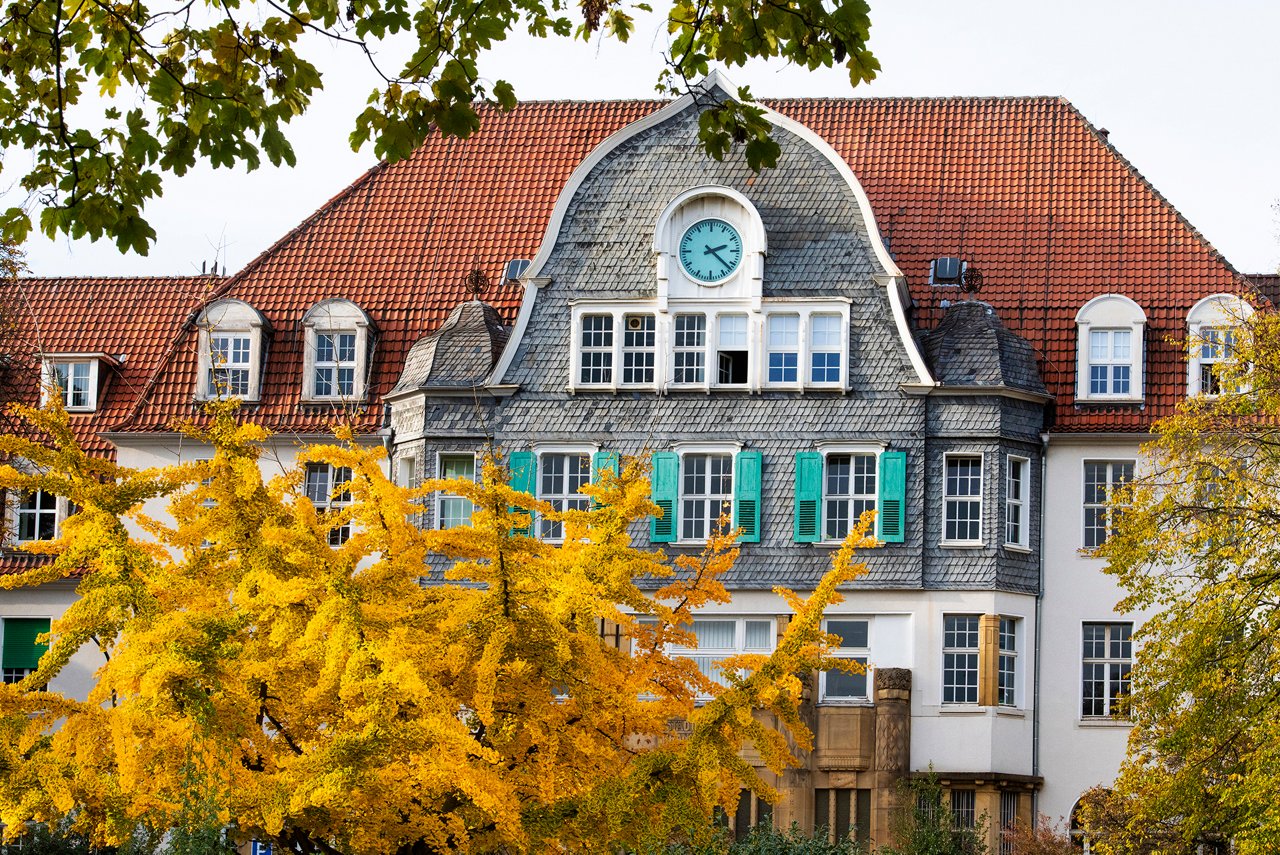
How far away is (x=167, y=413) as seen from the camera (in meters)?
43.8

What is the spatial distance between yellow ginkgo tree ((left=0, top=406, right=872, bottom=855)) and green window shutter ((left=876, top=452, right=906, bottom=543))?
15.4 metres

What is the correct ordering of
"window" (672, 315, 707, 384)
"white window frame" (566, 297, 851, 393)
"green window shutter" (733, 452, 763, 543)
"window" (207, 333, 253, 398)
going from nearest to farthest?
"green window shutter" (733, 452, 763, 543) < "white window frame" (566, 297, 851, 393) < "window" (672, 315, 707, 384) < "window" (207, 333, 253, 398)

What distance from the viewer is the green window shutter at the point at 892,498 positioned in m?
40.2

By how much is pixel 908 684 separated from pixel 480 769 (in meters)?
19.0

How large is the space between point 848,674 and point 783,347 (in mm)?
5967

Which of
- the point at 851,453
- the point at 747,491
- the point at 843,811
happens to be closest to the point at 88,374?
the point at 747,491

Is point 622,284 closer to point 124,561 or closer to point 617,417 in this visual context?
point 617,417

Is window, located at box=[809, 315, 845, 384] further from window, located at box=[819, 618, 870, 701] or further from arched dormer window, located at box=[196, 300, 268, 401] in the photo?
arched dormer window, located at box=[196, 300, 268, 401]

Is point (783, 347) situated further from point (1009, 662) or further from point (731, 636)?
point (1009, 662)

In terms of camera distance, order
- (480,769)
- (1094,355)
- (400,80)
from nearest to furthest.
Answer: (400,80)
(480,769)
(1094,355)

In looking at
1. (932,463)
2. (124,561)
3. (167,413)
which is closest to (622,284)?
(932,463)

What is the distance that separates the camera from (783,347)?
4128 centimetres

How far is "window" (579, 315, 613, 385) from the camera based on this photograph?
4166 cm

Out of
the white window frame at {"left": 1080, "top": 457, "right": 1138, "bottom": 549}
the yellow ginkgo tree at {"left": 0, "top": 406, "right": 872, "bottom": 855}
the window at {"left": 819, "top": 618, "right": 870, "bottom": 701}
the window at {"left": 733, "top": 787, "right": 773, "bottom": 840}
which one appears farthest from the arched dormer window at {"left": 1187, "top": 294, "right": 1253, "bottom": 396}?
the yellow ginkgo tree at {"left": 0, "top": 406, "right": 872, "bottom": 855}
